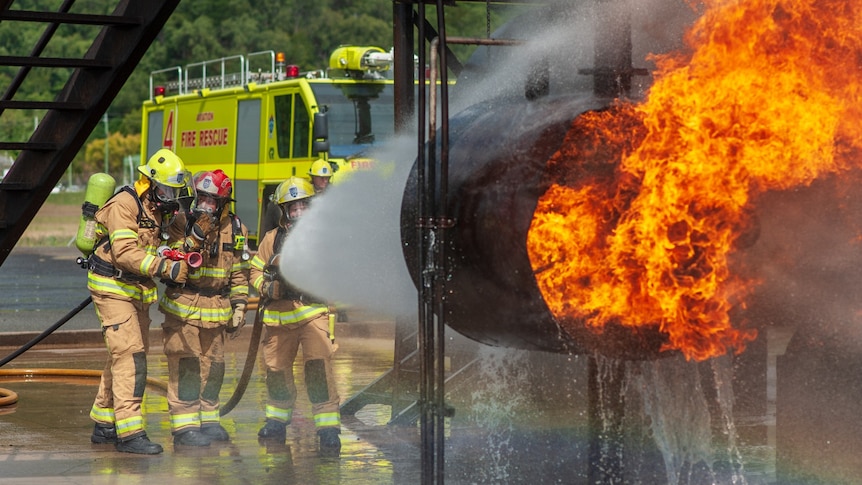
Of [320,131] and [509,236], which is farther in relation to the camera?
[320,131]

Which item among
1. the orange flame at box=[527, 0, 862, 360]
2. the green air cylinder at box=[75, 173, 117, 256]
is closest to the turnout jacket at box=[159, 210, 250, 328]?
the green air cylinder at box=[75, 173, 117, 256]

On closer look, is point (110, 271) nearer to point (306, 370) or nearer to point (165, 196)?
point (165, 196)

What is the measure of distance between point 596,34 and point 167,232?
3357mm

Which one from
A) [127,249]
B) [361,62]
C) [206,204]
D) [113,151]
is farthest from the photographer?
[113,151]

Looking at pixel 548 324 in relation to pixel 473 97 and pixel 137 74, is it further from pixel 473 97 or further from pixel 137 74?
pixel 137 74

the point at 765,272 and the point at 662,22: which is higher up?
the point at 662,22

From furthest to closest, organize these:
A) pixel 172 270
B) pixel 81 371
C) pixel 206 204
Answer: pixel 81 371 → pixel 206 204 → pixel 172 270

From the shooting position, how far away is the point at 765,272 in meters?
5.14

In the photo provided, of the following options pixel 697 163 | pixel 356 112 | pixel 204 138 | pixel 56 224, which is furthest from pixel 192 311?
pixel 56 224

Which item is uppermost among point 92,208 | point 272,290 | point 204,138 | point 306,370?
point 204,138

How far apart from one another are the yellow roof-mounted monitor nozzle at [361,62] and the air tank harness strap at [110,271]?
7395 mm

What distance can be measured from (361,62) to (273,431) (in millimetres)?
7479

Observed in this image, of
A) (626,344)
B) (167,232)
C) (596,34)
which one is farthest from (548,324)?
(167,232)

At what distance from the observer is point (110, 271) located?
7.54 m
